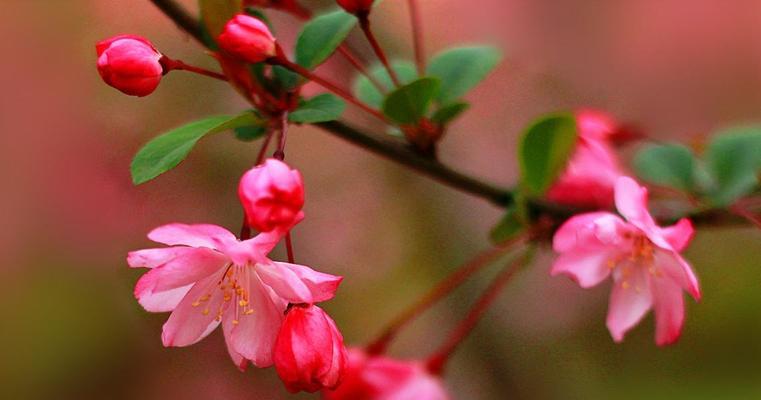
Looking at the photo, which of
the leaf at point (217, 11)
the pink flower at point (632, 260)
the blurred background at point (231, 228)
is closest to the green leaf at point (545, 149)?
the pink flower at point (632, 260)

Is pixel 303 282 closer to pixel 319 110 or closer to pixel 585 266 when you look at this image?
pixel 319 110

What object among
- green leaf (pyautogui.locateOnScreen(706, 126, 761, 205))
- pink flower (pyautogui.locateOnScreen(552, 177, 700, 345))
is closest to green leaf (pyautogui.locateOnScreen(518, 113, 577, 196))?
pink flower (pyautogui.locateOnScreen(552, 177, 700, 345))

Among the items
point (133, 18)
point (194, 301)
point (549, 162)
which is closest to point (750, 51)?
point (133, 18)

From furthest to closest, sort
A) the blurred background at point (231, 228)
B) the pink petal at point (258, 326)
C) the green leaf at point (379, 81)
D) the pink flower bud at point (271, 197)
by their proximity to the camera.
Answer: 1. the blurred background at point (231, 228)
2. the green leaf at point (379, 81)
3. the pink petal at point (258, 326)
4. the pink flower bud at point (271, 197)

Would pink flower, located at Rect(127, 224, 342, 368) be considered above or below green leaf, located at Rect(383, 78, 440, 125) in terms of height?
below

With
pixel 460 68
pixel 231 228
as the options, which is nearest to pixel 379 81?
pixel 460 68

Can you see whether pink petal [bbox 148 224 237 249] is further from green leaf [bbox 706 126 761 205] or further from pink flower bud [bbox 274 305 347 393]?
green leaf [bbox 706 126 761 205]

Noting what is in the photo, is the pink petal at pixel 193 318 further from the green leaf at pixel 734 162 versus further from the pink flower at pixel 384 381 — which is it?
the green leaf at pixel 734 162
